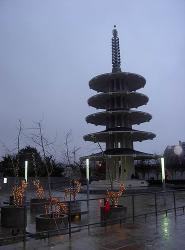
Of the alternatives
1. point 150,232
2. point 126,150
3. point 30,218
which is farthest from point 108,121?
point 150,232

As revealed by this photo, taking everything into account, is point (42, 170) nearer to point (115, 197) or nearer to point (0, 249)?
point (115, 197)

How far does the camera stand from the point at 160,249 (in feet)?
32.1

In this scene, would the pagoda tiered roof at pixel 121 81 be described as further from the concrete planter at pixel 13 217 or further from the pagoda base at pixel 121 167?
the concrete planter at pixel 13 217

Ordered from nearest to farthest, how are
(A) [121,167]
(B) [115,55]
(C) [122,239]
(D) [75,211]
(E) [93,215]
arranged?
(C) [122,239] → (D) [75,211] → (E) [93,215] → (A) [121,167] → (B) [115,55]

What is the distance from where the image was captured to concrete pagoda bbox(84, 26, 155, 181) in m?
60.9

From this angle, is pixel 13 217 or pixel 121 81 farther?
pixel 121 81

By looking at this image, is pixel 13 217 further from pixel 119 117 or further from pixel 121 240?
pixel 119 117

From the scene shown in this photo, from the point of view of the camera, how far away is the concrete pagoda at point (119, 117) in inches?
2397

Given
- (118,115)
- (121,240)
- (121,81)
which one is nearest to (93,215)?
(121,240)

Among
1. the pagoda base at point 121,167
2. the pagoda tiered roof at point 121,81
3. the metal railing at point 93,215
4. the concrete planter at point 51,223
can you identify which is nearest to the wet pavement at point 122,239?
the metal railing at point 93,215

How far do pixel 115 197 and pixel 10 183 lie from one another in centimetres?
4187

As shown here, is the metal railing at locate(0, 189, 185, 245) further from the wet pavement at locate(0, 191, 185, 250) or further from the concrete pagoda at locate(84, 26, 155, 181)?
the concrete pagoda at locate(84, 26, 155, 181)

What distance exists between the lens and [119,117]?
6344 centimetres

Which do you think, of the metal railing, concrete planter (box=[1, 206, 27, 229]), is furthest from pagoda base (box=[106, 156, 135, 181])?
concrete planter (box=[1, 206, 27, 229])
